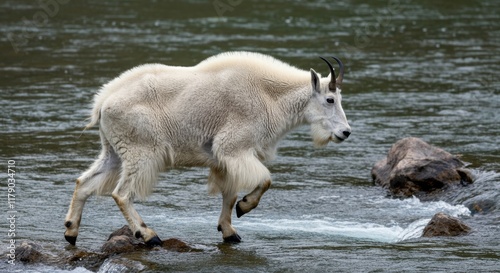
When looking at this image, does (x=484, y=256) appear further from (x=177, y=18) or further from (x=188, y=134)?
(x=177, y=18)

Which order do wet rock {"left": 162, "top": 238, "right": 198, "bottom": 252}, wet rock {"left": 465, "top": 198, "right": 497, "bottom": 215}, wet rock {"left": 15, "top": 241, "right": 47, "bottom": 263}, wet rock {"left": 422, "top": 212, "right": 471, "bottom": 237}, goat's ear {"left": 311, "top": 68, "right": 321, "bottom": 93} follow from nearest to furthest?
wet rock {"left": 15, "top": 241, "right": 47, "bottom": 263}
wet rock {"left": 162, "top": 238, "right": 198, "bottom": 252}
wet rock {"left": 422, "top": 212, "right": 471, "bottom": 237}
goat's ear {"left": 311, "top": 68, "right": 321, "bottom": 93}
wet rock {"left": 465, "top": 198, "right": 497, "bottom": 215}

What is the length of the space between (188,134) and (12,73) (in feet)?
37.6

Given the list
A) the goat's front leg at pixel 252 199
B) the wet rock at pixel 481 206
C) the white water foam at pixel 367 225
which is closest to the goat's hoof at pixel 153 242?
the goat's front leg at pixel 252 199

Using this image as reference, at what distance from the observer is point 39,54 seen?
2305 cm

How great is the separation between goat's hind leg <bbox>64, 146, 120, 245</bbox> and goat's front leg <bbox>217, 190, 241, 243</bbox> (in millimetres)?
1129

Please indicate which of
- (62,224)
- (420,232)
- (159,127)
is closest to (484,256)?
(420,232)

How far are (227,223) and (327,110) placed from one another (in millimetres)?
1541

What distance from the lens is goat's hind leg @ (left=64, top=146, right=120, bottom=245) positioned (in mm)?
10164

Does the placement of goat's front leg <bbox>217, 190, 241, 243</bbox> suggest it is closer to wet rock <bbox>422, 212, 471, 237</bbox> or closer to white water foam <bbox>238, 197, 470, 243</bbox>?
white water foam <bbox>238, 197, 470, 243</bbox>

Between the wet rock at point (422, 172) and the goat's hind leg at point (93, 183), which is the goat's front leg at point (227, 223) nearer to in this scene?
the goat's hind leg at point (93, 183)

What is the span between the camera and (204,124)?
33.8 ft

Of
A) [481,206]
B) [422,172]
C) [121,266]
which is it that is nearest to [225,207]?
[121,266]

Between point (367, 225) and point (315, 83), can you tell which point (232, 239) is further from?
point (315, 83)

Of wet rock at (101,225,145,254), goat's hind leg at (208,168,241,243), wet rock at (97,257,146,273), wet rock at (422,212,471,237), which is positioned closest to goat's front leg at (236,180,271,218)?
goat's hind leg at (208,168,241,243)
